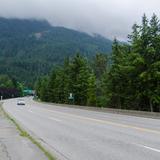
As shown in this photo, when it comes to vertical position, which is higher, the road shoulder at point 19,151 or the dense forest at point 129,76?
the dense forest at point 129,76

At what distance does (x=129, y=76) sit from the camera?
2164 inches

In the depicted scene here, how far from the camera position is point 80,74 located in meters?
85.0

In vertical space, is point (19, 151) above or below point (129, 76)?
below

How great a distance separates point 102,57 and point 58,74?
122ft

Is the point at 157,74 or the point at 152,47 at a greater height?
the point at 152,47

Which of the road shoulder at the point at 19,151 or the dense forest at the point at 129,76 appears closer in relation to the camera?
the road shoulder at the point at 19,151

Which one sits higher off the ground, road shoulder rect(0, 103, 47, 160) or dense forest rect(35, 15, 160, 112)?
dense forest rect(35, 15, 160, 112)

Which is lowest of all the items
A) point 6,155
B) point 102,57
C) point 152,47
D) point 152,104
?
point 6,155

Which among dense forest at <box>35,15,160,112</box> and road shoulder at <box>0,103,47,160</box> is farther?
dense forest at <box>35,15,160,112</box>

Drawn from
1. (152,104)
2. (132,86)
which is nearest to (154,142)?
(152,104)

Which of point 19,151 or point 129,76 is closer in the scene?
point 19,151

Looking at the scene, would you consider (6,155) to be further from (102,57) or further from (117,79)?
(102,57)

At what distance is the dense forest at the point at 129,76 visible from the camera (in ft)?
166

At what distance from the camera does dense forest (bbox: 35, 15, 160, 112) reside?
5047 centimetres
